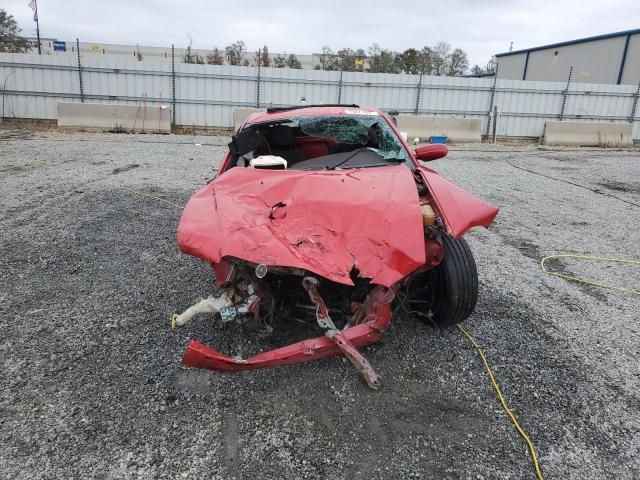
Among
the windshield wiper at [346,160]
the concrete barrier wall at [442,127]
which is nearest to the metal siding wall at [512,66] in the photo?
the concrete barrier wall at [442,127]

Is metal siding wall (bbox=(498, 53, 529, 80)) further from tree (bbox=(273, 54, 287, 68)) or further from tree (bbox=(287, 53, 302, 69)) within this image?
tree (bbox=(273, 54, 287, 68))

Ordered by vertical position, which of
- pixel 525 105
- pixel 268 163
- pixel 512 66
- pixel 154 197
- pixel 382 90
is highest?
pixel 512 66

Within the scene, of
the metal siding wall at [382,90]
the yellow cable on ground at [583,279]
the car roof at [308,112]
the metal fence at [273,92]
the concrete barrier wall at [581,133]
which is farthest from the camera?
the metal siding wall at [382,90]

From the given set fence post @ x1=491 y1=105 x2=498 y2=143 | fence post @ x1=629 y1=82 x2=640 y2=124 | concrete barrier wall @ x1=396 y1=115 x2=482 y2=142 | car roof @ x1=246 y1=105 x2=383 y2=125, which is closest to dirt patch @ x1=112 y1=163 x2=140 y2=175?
car roof @ x1=246 y1=105 x2=383 y2=125

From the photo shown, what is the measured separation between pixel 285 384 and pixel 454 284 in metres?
1.31

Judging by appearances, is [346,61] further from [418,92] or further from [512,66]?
[418,92]

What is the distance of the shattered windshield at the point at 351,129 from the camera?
4418 millimetres

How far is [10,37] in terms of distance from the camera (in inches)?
1166

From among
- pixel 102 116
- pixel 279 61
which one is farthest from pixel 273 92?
pixel 279 61

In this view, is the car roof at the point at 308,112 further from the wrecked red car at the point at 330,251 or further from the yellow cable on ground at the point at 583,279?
the yellow cable on ground at the point at 583,279

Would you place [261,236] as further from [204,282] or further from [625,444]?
[625,444]

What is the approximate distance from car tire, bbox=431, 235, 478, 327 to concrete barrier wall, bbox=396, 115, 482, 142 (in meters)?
13.2

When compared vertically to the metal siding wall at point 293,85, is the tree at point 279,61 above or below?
above

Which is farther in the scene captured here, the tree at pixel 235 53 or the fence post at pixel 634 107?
the tree at pixel 235 53
